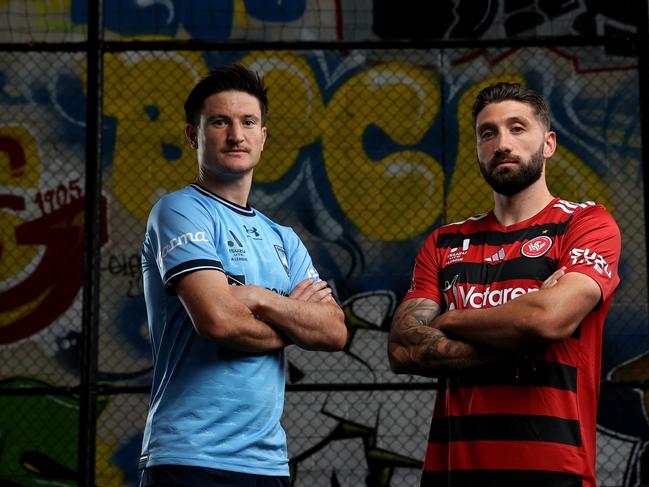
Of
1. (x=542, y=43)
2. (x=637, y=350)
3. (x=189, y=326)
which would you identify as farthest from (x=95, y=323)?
(x=637, y=350)

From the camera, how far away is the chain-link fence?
634 centimetres

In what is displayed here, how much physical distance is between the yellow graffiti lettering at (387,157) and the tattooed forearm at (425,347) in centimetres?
406

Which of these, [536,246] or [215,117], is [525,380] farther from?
[215,117]

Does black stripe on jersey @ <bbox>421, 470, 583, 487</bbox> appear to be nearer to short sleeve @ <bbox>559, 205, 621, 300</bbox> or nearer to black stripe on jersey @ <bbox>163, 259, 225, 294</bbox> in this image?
short sleeve @ <bbox>559, 205, 621, 300</bbox>

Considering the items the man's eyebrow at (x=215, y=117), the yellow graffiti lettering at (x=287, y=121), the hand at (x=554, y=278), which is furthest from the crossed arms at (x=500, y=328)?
the yellow graffiti lettering at (x=287, y=121)

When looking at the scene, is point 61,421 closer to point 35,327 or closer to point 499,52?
point 35,327

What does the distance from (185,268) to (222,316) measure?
16 cm

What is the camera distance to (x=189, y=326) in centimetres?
215

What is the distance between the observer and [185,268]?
83.0 inches

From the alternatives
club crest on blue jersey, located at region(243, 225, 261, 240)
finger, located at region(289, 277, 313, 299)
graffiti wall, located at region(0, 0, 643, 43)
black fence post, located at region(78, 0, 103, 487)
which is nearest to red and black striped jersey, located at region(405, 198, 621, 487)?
finger, located at region(289, 277, 313, 299)

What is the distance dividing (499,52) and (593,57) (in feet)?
2.45

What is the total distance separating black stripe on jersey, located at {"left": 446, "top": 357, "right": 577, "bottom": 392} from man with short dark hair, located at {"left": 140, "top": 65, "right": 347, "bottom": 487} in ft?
1.34

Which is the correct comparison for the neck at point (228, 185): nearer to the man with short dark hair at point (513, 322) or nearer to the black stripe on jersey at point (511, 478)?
Result: the man with short dark hair at point (513, 322)

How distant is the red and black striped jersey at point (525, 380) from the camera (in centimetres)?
212
